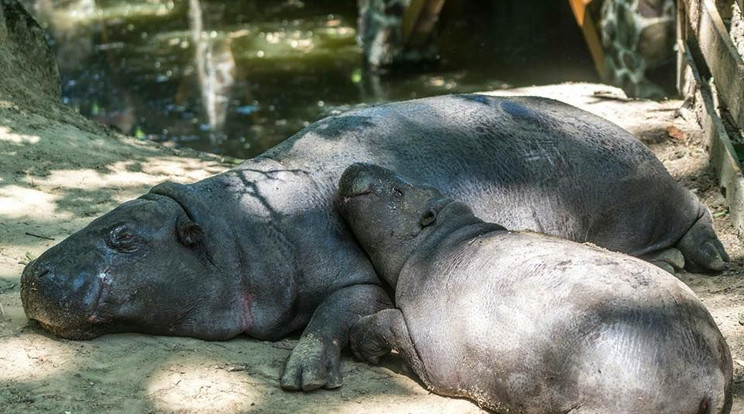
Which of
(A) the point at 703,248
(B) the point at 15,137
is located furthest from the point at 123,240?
(A) the point at 703,248

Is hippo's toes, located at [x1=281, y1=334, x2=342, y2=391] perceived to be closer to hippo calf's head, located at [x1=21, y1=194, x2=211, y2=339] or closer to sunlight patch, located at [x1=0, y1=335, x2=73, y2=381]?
hippo calf's head, located at [x1=21, y1=194, x2=211, y2=339]

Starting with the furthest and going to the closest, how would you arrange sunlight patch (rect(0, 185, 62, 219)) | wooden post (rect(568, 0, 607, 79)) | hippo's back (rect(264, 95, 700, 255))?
wooden post (rect(568, 0, 607, 79))
sunlight patch (rect(0, 185, 62, 219))
hippo's back (rect(264, 95, 700, 255))

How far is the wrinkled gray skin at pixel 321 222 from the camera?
14.1 feet

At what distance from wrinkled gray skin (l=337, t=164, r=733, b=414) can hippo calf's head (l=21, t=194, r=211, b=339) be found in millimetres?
851

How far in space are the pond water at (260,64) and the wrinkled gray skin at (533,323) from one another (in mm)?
5287

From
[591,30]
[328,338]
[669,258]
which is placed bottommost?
[591,30]

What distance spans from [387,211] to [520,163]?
0.97 m

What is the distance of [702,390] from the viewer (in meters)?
3.48

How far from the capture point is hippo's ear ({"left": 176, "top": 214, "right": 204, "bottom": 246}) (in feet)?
14.7

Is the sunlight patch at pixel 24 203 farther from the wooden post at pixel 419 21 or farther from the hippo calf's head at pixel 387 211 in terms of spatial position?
the wooden post at pixel 419 21

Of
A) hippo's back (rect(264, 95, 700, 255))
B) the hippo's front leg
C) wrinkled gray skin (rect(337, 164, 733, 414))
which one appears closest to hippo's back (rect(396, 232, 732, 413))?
wrinkled gray skin (rect(337, 164, 733, 414))

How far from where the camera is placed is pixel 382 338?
14.2 feet

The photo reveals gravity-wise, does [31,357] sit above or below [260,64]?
above

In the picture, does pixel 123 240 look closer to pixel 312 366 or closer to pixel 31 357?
pixel 31 357
